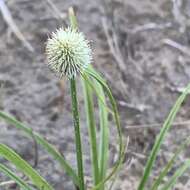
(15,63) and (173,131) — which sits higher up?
(15,63)

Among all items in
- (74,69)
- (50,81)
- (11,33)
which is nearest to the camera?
(74,69)

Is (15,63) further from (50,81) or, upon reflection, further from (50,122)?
(50,122)

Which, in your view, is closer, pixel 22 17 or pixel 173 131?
pixel 173 131

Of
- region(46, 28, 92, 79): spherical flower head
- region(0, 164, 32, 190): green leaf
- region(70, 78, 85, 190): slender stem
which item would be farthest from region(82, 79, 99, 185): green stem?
region(46, 28, 92, 79): spherical flower head

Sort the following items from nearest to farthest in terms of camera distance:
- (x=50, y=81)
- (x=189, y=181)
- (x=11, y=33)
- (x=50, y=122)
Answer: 1. (x=189, y=181)
2. (x=50, y=122)
3. (x=50, y=81)
4. (x=11, y=33)

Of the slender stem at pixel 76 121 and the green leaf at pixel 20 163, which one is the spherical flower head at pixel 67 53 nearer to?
the slender stem at pixel 76 121

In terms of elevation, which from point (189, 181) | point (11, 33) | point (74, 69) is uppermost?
point (11, 33)

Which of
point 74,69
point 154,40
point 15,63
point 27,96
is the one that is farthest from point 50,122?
point 74,69
